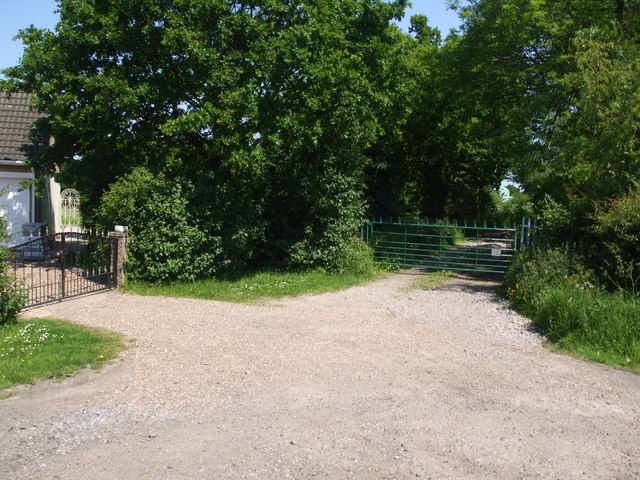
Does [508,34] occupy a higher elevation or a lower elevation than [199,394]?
higher

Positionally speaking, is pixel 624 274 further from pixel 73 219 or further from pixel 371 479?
pixel 73 219

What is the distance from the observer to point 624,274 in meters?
9.85

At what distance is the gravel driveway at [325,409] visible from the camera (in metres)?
4.82

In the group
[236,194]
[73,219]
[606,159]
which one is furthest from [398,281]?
[73,219]

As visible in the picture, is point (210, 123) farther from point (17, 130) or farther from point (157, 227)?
point (17, 130)

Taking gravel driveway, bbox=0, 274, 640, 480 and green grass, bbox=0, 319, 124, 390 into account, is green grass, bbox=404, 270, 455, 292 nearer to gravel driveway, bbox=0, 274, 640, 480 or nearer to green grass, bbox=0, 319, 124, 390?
gravel driveway, bbox=0, 274, 640, 480

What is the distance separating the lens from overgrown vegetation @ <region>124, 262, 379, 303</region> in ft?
39.0

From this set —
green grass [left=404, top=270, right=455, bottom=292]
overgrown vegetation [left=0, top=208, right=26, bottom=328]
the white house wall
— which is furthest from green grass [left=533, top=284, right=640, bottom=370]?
the white house wall

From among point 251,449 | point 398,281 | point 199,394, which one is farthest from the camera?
point 398,281

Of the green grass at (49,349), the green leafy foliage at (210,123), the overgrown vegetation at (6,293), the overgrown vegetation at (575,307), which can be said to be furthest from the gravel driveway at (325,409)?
the green leafy foliage at (210,123)

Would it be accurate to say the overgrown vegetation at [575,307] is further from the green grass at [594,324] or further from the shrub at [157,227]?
the shrub at [157,227]

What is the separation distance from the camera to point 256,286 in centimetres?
1280

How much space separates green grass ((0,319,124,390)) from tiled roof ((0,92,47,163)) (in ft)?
29.7

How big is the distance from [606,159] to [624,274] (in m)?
2.74
